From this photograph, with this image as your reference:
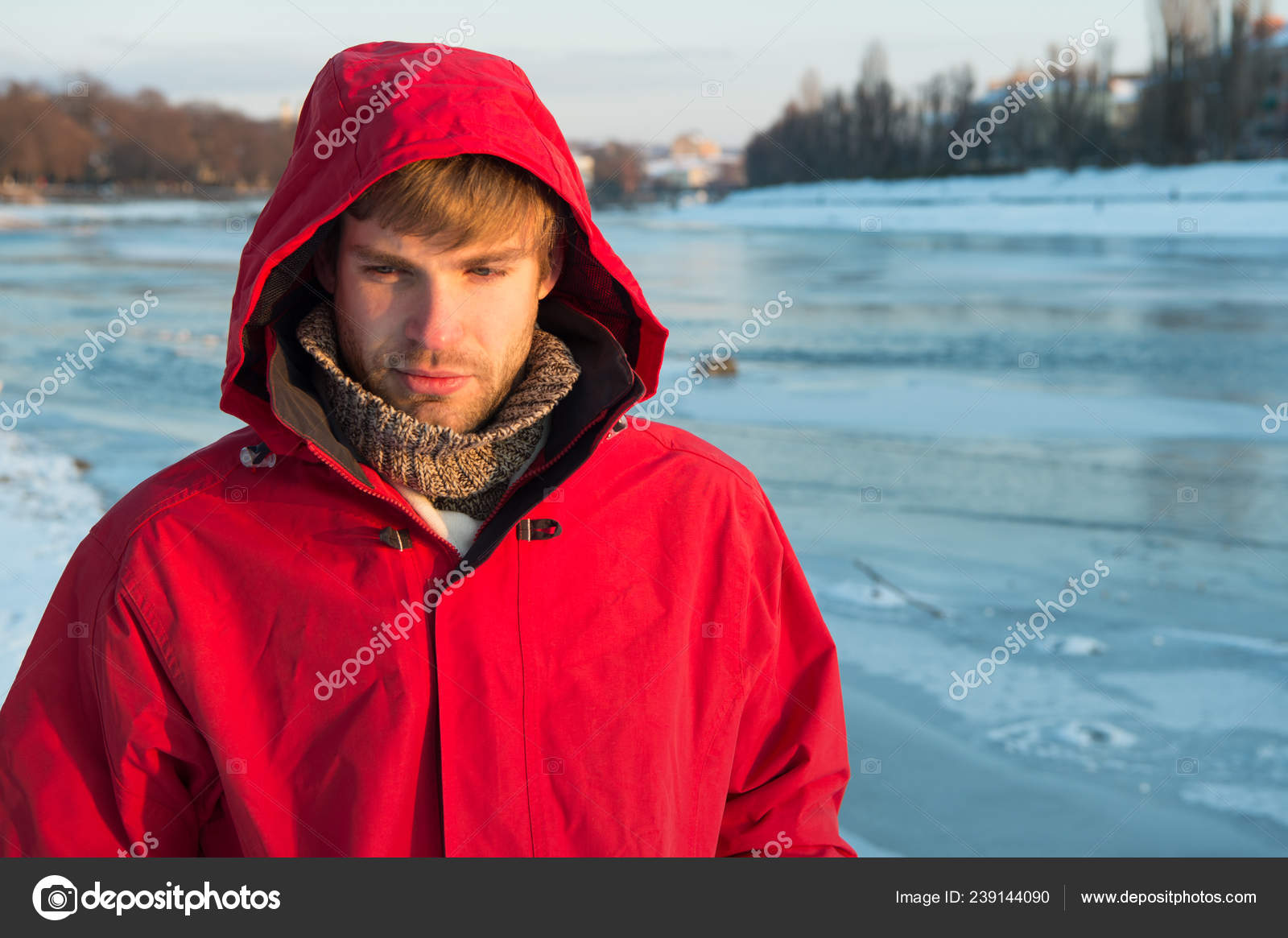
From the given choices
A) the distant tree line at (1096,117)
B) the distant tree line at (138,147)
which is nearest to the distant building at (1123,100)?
the distant tree line at (1096,117)

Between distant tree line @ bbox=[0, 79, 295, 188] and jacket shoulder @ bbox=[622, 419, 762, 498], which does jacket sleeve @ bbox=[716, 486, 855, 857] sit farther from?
distant tree line @ bbox=[0, 79, 295, 188]

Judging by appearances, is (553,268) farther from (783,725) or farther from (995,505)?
(995,505)

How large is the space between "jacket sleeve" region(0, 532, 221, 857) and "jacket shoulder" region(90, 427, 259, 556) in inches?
0.9

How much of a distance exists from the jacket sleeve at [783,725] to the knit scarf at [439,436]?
0.34 metres

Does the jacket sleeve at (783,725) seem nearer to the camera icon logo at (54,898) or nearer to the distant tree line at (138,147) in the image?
the camera icon logo at (54,898)

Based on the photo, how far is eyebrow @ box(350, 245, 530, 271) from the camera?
1394mm

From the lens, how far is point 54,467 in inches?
225

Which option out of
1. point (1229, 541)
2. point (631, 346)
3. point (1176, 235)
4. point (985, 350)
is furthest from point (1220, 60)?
point (631, 346)

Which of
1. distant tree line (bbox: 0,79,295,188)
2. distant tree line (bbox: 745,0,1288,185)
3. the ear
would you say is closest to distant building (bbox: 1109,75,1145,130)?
distant tree line (bbox: 745,0,1288,185)

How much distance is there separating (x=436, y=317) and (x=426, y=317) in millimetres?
12

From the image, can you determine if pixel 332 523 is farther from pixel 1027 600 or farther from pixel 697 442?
pixel 1027 600

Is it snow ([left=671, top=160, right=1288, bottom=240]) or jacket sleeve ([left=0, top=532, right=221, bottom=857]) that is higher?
snow ([left=671, top=160, right=1288, bottom=240])

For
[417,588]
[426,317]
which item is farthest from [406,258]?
[417,588]

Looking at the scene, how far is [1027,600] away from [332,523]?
3.32m
